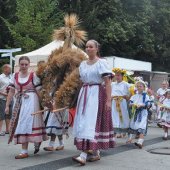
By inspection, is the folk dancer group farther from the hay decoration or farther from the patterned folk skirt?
the hay decoration

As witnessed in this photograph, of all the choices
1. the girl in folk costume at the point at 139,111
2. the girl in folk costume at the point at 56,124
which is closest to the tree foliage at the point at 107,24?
the girl in folk costume at the point at 139,111

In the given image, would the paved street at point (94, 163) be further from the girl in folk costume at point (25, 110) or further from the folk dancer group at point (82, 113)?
the girl in folk costume at point (25, 110)

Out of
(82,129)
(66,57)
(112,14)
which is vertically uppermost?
(112,14)

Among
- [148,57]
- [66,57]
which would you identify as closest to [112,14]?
[148,57]

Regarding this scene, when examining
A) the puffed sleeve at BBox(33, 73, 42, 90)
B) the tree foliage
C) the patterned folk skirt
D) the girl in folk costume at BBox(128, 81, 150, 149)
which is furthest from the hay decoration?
the tree foliage

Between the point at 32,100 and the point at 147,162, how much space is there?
2.14 metres

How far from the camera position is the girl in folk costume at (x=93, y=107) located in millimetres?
7164

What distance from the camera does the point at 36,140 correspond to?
768 cm

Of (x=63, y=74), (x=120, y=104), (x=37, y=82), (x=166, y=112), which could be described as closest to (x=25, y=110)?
(x=37, y=82)

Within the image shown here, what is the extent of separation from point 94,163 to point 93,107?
2.89ft

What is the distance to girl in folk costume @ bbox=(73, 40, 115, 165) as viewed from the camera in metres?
7.16

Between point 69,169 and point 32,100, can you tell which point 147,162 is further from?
point 32,100

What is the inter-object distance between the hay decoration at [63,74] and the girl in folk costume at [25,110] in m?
0.17

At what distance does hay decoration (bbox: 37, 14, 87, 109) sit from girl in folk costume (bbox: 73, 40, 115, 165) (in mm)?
213
